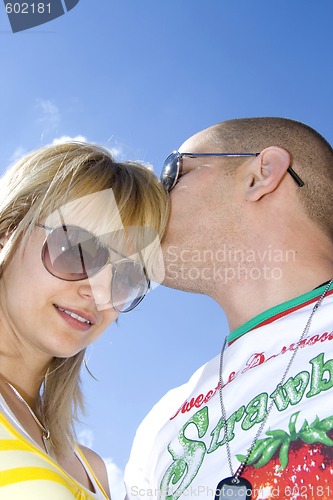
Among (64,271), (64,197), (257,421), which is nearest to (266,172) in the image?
(64,197)

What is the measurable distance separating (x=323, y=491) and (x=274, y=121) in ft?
6.57

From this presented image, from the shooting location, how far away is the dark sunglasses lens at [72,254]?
93.1 inches

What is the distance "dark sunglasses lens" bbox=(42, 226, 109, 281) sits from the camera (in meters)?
2.37

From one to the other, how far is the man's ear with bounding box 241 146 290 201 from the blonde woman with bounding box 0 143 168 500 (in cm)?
45

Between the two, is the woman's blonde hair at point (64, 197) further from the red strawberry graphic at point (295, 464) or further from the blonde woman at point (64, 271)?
the red strawberry graphic at point (295, 464)

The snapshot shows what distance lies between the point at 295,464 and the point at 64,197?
1.43 m

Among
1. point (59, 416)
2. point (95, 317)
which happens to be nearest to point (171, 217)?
point (95, 317)

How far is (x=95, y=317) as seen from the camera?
255 cm

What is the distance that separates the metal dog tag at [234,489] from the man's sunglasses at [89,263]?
1045 mm

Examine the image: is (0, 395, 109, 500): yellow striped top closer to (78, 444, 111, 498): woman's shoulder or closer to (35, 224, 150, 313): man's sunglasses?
(35, 224, 150, 313): man's sunglasses

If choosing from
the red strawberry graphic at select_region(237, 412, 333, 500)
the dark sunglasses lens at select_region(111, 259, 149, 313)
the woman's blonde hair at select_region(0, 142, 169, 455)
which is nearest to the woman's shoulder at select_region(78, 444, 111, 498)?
the woman's blonde hair at select_region(0, 142, 169, 455)

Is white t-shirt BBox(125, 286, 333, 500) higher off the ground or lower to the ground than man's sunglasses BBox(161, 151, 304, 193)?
lower

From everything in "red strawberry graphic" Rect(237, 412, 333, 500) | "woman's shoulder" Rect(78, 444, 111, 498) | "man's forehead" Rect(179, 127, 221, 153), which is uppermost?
"man's forehead" Rect(179, 127, 221, 153)

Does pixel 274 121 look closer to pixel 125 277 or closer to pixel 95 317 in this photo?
pixel 125 277
